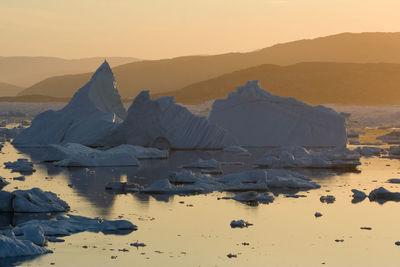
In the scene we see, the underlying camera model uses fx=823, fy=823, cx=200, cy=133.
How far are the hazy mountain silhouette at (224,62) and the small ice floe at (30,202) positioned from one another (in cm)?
12019

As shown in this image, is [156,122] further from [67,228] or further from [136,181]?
[67,228]

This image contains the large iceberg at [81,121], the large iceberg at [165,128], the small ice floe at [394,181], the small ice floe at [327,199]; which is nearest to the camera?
the small ice floe at [327,199]

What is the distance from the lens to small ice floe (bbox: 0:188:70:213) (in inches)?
555

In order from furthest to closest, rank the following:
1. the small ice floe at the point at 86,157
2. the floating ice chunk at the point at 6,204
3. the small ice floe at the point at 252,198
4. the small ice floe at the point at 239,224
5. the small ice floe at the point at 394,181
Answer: the small ice floe at the point at 86,157
the small ice floe at the point at 394,181
the small ice floe at the point at 252,198
the floating ice chunk at the point at 6,204
the small ice floe at the point at 239,224

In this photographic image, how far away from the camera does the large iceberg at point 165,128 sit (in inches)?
1080

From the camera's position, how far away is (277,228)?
13.0 meters

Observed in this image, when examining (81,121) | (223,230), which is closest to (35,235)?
(223,230)

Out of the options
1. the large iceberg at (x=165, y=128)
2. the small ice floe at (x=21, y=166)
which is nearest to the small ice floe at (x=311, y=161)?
the large iceberg at (x=165, y=128)

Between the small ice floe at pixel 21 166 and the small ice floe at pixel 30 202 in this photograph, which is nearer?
the small ice floe at pixel 30 202

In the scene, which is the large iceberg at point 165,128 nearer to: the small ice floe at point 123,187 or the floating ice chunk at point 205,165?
the floating ice chunk at point 205,165

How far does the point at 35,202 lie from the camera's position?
46.9 feet

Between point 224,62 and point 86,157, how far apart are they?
129 metres

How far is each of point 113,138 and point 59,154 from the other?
165 inches

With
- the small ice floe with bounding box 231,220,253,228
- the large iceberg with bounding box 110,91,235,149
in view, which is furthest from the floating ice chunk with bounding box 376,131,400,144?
the small ice floe with bounding box 231,220,253,228
